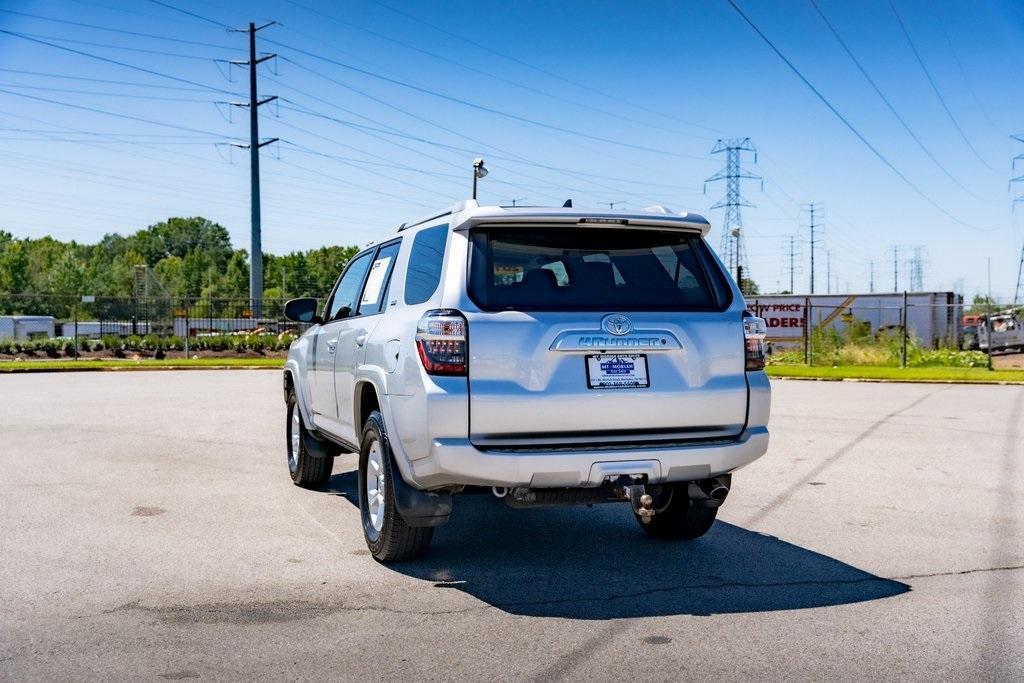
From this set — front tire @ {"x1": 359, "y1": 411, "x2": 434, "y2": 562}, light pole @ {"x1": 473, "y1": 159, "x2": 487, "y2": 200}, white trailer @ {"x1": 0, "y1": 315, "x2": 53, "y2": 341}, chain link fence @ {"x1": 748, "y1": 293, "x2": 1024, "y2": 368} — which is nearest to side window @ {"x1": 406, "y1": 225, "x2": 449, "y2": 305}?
front tire @ {"x1": 359, "y1": 411, "x2": 434, "y2": 562}

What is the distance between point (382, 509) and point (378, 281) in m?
1.81

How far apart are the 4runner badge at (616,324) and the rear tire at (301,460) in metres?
4.11

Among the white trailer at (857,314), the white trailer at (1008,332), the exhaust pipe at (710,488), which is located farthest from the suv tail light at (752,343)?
the white trailer at (1008,332)

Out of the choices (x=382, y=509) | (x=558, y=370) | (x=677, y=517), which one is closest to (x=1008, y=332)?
(x=677, y=517)

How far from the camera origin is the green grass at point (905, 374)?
23.9 metres

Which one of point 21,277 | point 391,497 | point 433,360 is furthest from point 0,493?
point 21,277

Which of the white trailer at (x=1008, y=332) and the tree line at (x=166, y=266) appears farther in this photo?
the tree line at (x=166, y=266)

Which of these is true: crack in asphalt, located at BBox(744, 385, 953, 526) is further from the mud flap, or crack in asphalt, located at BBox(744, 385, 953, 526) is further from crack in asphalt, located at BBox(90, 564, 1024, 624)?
the mud flap

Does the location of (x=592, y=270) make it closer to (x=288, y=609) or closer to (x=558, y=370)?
(x=558, y=370)

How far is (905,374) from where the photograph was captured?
25391 millimetres

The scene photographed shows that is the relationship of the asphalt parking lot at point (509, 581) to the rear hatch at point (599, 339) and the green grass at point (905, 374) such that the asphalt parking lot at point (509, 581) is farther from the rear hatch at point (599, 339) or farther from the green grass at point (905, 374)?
the green grass at point (905, 374)

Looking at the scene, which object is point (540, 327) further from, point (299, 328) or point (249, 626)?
point (299, 328)

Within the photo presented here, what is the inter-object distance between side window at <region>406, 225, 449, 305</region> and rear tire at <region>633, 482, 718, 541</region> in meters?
1.99

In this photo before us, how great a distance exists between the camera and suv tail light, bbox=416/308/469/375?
528cm
